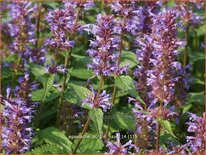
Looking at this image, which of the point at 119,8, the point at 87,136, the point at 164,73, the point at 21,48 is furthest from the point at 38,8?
the point at 164,73

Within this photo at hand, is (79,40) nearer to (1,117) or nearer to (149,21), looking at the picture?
(149,21)

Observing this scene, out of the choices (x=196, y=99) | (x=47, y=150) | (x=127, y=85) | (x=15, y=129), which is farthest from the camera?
(x=196, y=99)

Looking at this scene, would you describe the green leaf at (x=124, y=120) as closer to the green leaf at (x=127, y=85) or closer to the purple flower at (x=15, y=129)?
the green leaf at (x=127, y=85)

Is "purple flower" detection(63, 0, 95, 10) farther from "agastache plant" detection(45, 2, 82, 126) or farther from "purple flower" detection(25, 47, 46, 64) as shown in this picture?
"purple flower" detection(25, 47, 46, 64)

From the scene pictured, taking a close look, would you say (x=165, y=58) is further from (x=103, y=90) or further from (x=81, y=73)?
(x=81, y=73)

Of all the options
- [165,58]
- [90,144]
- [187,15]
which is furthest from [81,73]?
[165,58]

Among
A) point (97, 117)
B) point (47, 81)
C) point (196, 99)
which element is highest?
point (47, 81)
